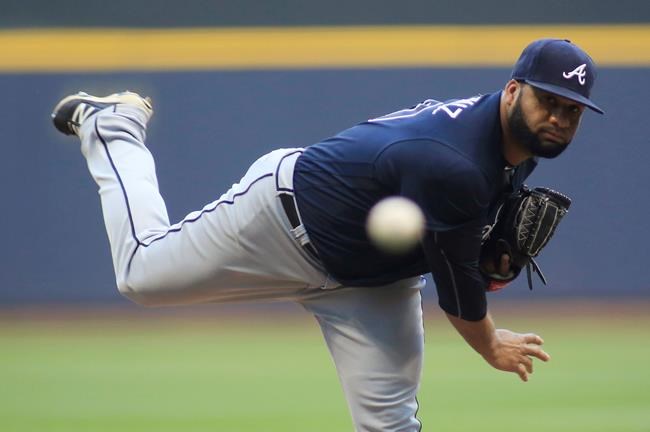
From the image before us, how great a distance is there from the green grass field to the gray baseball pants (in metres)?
1.38

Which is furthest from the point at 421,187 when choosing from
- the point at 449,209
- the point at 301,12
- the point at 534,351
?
the point at 301,12

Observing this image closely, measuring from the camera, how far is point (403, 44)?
28.2 feet

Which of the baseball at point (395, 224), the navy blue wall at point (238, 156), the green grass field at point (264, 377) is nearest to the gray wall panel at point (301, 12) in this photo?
the navy blue wall at point (238, 156)

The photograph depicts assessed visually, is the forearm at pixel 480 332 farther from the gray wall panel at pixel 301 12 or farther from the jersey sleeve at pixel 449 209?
the gray wall panel at pixel 301 12

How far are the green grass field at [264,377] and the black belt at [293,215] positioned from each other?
1627 mm

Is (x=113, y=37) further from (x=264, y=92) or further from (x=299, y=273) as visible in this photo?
(x=299, y=273)

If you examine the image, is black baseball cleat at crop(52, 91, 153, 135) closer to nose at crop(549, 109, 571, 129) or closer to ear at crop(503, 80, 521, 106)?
ear at crop(503, 80, 521, 106)

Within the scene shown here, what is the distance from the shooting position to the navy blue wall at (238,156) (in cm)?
830

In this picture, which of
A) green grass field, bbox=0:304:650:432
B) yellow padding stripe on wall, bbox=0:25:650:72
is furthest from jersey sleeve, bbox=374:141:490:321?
yellow padding stripe on wall, bbox=0:25:650:72

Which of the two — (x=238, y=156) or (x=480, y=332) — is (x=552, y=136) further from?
(x=238, y=156)

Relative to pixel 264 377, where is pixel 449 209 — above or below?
above

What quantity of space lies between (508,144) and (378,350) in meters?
0.83

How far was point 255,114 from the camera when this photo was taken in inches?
336

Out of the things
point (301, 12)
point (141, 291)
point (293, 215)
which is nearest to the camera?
point (293, 215)
